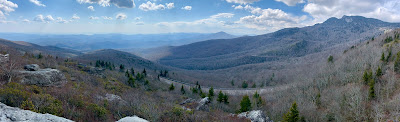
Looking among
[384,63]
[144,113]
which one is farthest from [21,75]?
[384,63]

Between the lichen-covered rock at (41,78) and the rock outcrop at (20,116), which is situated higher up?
the rock outcrop at (20,116)

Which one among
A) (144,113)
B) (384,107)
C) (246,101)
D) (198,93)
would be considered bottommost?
(198,93)

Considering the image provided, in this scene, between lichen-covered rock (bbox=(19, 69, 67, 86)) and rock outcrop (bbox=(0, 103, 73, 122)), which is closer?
rock outcrop (bbox=(0, 103, 73, 122))

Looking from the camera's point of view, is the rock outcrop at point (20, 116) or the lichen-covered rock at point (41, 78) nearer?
the rock outcrop at point (20, 116)

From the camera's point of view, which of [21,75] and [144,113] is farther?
[21,75]

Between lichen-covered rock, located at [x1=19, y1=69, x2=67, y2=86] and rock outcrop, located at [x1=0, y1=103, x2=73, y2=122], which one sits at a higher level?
rock outcrop, located at [x1=0, y1=103, x2=73, y2=122]

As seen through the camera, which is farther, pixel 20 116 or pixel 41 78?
pixel 41 78

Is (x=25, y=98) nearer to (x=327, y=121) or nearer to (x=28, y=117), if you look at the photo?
(x=28, y=117)

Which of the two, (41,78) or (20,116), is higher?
(20,116)
